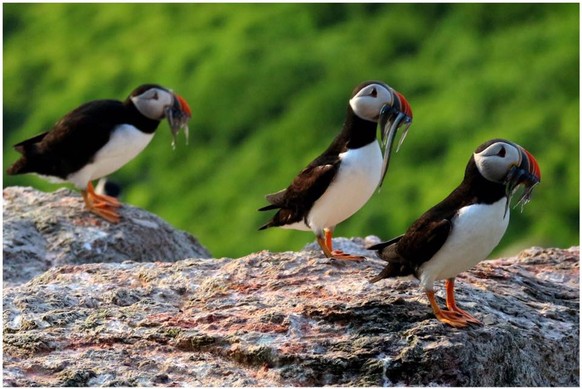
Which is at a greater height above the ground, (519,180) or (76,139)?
(76,139)

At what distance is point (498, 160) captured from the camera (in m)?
6.57

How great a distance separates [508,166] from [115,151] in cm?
475

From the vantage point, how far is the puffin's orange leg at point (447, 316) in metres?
6.62

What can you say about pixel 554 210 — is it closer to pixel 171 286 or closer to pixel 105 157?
pixel 105 157

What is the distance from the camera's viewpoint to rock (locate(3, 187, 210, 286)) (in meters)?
9.14

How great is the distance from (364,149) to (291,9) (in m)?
12.9

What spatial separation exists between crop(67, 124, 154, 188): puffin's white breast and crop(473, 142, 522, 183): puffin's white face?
453cm

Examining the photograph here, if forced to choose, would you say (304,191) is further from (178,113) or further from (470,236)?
(178,113)

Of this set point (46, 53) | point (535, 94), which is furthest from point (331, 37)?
point (46, 53)

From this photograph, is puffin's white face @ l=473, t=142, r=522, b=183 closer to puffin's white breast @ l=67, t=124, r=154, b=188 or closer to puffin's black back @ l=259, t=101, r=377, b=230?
puffin's black back @ l=259, t=101, r=377, b=230

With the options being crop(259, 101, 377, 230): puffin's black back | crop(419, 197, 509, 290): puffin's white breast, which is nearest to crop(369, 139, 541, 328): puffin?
crop(419, 197, 509, 290): puffin's white breast

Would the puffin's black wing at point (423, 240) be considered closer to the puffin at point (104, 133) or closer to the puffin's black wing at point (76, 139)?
the puffin at point (104, 133)

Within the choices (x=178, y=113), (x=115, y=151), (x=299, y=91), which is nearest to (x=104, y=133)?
(x=115, y=151)

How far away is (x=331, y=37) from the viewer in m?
19.5
